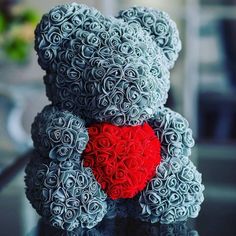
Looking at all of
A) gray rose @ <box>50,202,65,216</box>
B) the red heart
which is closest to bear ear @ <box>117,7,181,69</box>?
the red heart

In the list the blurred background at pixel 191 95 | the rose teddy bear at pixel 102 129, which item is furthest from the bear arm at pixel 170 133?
the blurred background at pixel 191 95

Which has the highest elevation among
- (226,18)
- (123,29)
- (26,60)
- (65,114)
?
(226,18)

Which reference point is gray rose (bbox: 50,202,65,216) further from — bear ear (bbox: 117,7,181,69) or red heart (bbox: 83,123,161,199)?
bear ear (bbox: 117,7,181,69)

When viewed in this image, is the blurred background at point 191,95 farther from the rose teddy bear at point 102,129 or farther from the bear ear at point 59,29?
the bear ear at point 59,29

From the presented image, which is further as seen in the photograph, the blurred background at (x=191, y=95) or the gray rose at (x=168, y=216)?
the blurred background at (x=191, y=95)

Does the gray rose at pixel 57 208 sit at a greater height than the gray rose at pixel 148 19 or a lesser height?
lesser

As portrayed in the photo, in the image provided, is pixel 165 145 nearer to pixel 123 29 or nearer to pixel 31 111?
pixel 123 29

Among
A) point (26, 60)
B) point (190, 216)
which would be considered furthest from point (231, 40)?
point (190, 216)
